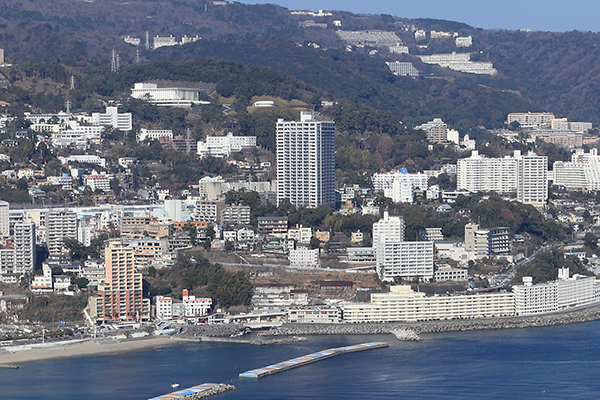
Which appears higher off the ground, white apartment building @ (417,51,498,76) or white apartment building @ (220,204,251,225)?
white apartment building @ (417,51,498,76)

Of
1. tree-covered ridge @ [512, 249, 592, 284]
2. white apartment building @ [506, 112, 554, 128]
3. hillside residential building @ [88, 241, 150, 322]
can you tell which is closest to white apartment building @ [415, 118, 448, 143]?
white apartment building @ [506, 112, 554, 128]

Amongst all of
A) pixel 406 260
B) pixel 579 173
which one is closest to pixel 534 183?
pixel 579 173

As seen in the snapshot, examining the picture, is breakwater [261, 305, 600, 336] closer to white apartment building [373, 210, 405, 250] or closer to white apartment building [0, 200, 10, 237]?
white apartment building [373, 210, 405, 250]

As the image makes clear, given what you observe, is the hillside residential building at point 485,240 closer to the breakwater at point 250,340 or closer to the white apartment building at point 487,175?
the breakwater at point 250,340

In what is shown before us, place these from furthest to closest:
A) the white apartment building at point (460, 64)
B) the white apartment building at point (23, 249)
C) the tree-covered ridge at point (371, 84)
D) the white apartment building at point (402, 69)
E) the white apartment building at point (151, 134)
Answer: the white apartment building at point (460, 64) → the white apartment building at point (402, 69) → the tree-covered ridge at point (371, 84) → the white apartment building at point (151, 134) → the white apartment building at point (23, 249)

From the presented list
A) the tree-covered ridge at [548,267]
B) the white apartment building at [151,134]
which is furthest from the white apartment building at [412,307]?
the white apartment building at [151,134]

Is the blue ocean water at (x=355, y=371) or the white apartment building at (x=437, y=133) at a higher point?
the white apartment building at (x=437, y=133)
